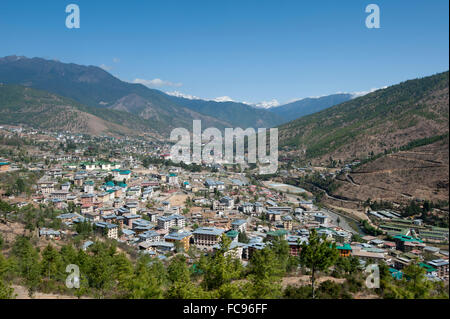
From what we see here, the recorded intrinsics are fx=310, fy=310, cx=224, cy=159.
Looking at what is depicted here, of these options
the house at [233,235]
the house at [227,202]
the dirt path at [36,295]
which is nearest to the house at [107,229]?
the house at [233,235]

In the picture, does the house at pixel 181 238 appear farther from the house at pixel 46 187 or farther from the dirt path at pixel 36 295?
the house at pixel 46 187

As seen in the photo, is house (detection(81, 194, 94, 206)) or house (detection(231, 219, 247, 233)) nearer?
house (detection(231, 219, 247, 233))

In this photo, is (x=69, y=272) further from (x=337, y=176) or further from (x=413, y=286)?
(x=337, y=176)

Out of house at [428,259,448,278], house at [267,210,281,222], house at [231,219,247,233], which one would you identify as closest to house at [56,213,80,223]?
house at [231,219,247,233]

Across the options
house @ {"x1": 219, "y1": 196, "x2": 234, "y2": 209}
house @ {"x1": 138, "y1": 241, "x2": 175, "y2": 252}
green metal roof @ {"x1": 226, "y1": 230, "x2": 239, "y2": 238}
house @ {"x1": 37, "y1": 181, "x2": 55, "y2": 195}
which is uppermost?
house @ {"x1": 37, "y1": 181, "x2": 55, "y2": 195}

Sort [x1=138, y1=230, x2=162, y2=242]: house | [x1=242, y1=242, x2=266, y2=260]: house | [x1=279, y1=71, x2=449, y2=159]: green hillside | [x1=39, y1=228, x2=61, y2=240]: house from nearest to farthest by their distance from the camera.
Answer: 1. [x1=39, y1=228, x2=61, y2=240]: house
2. [x1=242, y1=242, x2=266, y2=260]: house
3. [x1=138, y1=230, x2=162, y2=242]: house
4. [x1=279, y1=71, x2=449, y2=159]: green hillside

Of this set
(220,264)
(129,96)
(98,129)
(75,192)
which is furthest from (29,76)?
(220,264)

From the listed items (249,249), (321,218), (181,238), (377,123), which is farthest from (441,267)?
(377,123)

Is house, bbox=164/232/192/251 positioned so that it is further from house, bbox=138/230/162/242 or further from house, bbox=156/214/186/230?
house, bbox=156/214/186/230
